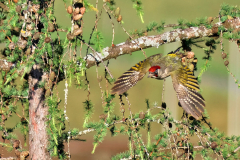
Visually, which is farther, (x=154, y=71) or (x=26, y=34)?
(x=154, y=71)

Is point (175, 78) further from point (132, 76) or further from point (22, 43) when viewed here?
point (22, 43)

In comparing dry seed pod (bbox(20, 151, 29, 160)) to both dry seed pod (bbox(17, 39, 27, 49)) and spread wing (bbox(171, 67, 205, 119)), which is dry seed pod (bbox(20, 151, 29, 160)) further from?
spread wing (bbox(171, 67, 205, 119))

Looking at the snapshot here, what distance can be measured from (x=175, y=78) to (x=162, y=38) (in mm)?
612

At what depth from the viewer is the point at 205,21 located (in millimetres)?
2377

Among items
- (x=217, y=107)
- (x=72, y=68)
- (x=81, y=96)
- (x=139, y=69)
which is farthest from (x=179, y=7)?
(x=72, y=68)

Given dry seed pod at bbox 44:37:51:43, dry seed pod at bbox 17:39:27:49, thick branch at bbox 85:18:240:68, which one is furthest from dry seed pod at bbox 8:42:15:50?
thick branch at bbox 85:18:240:68

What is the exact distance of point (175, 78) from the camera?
2.87m

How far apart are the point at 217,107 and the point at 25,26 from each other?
11.9 metres

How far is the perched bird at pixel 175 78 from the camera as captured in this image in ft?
7.49

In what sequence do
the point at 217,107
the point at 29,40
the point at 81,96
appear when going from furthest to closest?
the point at 217,107, the point at 81,96, the point at 29,40

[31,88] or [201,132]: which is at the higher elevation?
[31,88]

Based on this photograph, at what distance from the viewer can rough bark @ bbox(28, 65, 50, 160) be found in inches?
85.7

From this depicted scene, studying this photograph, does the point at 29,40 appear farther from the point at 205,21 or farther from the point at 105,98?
the point at 205,21

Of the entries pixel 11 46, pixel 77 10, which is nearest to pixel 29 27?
pixel 11 46
